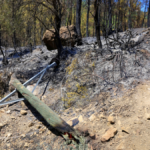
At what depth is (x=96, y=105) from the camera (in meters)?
3.04

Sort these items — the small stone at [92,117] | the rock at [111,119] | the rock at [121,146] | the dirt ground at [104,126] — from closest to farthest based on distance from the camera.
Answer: the rock at [121,146], the dirt ground at [104,126], the rock at [111,119], the small stone at [92,117]

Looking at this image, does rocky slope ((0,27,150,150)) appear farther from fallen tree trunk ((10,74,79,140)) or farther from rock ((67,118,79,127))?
fallen tree trunk ((10,74,79,140))

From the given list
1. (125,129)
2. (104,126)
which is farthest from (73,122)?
(125,129)

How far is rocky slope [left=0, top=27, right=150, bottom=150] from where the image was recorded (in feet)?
7.43

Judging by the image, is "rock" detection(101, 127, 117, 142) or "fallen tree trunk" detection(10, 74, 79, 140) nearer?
"rock" detection(101, 127, 117, 142)

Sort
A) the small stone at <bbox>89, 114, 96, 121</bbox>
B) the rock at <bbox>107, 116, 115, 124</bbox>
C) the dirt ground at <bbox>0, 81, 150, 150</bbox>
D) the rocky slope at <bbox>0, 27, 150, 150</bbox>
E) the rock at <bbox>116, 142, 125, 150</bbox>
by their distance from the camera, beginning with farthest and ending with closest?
the small stone at <bbox>89, 114, 96, 121</bbox> < the rock at <bbox>107, 116, 115, 124</bbox> < the rocky slope at <bbox>0, 27, 150, 150</bbox> < the dirt ground at <bbox>0, 81, 150, 150</bbox> < the rock at <bbox>116, 142, 125, 150</bbox>

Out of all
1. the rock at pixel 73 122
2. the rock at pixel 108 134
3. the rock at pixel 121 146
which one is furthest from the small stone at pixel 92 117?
the rock at pixel 121 146

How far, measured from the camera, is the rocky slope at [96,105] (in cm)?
226

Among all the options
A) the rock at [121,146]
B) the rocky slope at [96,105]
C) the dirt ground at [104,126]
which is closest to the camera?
the rock at [121,146]

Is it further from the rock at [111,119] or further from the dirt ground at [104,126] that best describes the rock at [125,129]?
the rock at [111,119]

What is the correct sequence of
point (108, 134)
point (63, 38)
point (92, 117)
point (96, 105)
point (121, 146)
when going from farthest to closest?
1. point (63, 38)
2. point (96, 105)
3. point (92, 117)
4. point (108, 134)
5. point (121, 146)

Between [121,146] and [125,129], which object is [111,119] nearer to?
[125,129]

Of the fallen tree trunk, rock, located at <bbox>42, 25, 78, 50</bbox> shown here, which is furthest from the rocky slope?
rock, located at <bbox>42, 25, 78, 50</bbox>

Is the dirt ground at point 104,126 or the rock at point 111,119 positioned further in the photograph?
the rock at point 111,119
